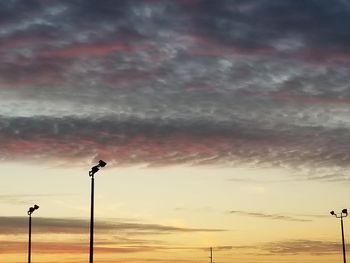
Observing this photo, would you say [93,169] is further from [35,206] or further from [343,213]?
[343,213]

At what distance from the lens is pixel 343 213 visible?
69312mm


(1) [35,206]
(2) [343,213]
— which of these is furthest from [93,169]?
(2) [343,213]

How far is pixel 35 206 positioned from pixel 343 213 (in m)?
32.7

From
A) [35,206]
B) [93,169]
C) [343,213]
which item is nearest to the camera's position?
[93,169]

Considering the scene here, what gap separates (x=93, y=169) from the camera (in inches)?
1432

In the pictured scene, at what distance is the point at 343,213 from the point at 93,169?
4016 centimetres

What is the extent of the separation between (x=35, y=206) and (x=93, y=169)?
19.7 meters

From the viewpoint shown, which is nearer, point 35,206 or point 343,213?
point 35,206

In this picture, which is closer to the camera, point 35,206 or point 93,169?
point 93,169

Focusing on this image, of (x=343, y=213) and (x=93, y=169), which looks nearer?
(x=93, y=169)

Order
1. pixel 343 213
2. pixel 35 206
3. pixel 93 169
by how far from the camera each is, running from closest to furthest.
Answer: pixel 93 169 < pixel 35 206 < pixel 343 213

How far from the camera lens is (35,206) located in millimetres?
54375
